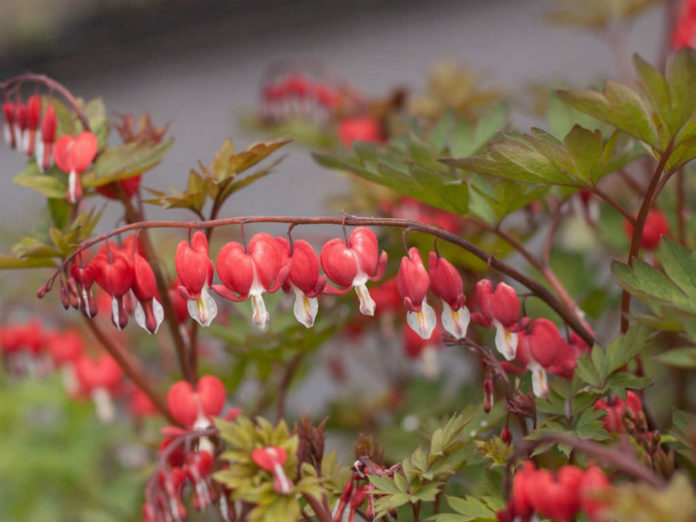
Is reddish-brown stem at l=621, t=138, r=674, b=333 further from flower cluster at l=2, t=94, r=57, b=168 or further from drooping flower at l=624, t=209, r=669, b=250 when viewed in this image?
flower cluster at l=2, t=94, r=57, b=168

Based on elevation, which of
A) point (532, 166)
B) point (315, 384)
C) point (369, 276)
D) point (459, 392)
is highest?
point (532, 166)

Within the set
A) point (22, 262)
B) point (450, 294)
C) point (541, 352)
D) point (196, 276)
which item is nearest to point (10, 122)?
point (22, 262)

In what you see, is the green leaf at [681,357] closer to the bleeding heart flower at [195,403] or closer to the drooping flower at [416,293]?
the drooping flower at [416,293]

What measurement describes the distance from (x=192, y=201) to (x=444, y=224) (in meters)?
0.66

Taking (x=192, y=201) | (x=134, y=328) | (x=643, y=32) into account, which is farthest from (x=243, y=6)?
(x=192, y=201)

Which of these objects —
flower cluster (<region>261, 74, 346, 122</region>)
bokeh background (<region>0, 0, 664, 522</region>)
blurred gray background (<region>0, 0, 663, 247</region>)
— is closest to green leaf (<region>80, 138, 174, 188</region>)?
flower cluster (<region>261, 74, 346, 122</region>)

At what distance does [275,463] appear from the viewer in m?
0.73

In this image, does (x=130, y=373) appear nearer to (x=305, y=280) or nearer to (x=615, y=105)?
(x=305, y=280)

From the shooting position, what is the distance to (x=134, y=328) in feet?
6.73

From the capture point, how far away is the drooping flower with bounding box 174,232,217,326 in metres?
0.85

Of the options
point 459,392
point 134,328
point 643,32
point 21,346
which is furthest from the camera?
point 643,32

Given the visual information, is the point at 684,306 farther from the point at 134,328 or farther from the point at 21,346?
the point at 134,328

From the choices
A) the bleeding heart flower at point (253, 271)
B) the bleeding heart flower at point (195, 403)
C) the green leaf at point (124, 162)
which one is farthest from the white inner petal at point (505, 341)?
the green leaf at point (124, 162)

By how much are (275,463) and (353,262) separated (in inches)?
9.0
